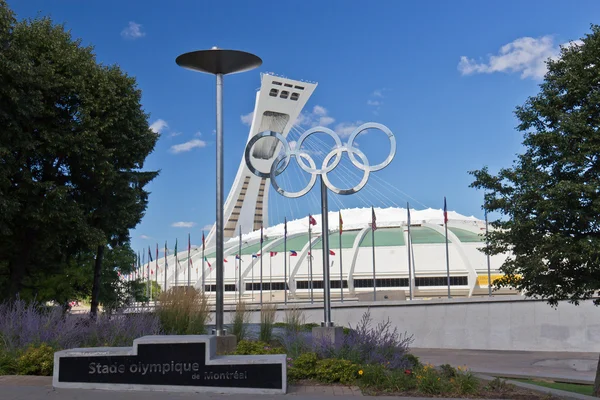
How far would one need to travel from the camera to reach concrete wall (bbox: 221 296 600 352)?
35.5 meters

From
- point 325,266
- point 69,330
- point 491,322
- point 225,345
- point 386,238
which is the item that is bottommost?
point 491,322

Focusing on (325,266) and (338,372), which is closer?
(338,372)

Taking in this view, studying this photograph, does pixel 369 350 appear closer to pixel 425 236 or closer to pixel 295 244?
pixel 425 236

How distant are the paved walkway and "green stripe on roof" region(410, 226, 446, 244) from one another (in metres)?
26.4

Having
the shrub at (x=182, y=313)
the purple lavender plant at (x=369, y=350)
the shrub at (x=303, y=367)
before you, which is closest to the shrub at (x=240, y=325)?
the shrub at (x=182, y=313)

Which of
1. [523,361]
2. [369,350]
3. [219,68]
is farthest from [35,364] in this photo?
[523,361]

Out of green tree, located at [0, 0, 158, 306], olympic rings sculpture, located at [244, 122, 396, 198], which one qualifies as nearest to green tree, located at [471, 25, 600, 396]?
olympic rings sculpture, located at [244, 122, 396, 198]

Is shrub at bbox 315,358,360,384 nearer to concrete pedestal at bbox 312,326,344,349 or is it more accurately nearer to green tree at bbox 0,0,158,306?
concrete pedestal at bbox 312,326,344,349

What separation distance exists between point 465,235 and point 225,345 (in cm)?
5495

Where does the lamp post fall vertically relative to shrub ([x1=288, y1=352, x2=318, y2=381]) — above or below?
above

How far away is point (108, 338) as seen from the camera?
12836 millimetres

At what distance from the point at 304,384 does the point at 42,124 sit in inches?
608

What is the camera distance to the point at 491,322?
38031mm

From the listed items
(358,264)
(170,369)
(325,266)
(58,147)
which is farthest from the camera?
(358,264)
